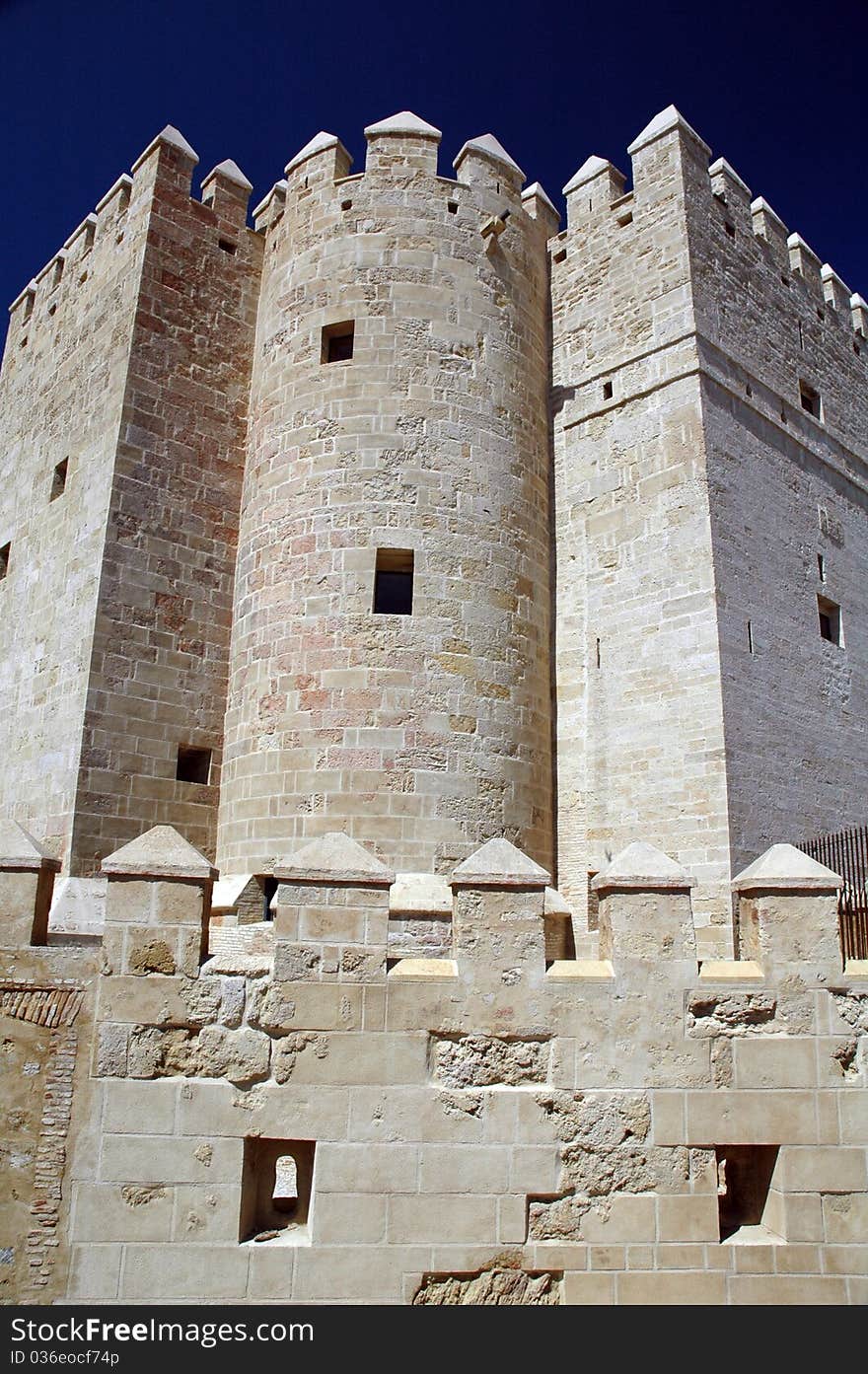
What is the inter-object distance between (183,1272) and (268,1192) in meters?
0.61

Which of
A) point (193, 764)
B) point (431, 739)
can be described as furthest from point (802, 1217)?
point (193, 764)

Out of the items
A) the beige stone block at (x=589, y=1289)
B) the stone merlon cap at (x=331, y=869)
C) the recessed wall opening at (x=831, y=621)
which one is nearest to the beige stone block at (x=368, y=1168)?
the beige stone block at (x=589, y=1289)

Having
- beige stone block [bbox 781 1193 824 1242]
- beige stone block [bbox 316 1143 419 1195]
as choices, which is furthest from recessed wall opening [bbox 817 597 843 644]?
beige stone block [bbox 316 1143 419 1195]

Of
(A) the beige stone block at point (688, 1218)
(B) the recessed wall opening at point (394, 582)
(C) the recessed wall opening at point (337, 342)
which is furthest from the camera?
(C) the recessed wall opening at point (337, 342)

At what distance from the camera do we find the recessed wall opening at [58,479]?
12492mm

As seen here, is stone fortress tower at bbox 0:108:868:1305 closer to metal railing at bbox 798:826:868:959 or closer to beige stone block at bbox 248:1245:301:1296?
beige stone block at bbox 248:1245:301:1296

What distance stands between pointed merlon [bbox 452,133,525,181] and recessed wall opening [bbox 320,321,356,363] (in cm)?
269

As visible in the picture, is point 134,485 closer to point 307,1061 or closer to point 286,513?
point 286,513

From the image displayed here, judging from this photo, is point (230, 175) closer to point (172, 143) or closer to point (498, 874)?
point (172, 143)

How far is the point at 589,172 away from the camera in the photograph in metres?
12.9

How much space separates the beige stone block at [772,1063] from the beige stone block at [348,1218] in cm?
212

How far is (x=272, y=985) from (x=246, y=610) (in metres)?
6.24

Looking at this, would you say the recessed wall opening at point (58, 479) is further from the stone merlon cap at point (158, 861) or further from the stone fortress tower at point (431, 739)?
the stone merlon cap at point (158, 861)
